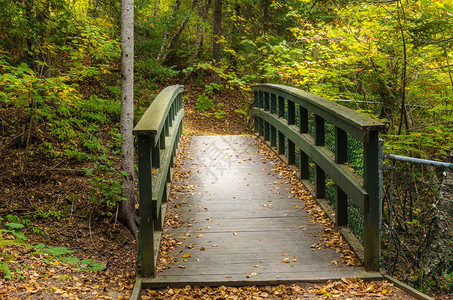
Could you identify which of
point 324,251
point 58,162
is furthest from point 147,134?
point 58,162

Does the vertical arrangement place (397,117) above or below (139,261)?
above

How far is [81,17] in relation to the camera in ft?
24.9

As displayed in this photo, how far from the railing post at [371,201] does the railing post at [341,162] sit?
893mm

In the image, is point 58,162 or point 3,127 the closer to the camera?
point 58,162

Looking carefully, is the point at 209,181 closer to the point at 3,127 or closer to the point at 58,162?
the point at 58,162

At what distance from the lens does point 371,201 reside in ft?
14.2

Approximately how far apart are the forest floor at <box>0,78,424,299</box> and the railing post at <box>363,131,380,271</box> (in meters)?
0.27

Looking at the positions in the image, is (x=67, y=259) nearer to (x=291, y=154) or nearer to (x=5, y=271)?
(x=5, y=271)

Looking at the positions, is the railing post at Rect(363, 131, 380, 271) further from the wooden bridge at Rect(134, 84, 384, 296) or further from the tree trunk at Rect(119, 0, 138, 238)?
the tree trunk at Rect(119, 0, 138, 238)

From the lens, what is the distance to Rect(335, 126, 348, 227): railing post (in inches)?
207

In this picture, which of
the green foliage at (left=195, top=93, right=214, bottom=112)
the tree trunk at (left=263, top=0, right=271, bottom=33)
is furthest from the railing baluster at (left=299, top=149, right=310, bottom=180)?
the tree trunk at (left=263, top=0, right=271, bottom=33)

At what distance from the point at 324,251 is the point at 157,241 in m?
1.95

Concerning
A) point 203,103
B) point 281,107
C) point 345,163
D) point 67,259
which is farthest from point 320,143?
point 203,103

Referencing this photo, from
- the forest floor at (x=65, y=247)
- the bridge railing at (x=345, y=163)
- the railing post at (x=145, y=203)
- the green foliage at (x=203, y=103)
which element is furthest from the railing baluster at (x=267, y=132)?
the green foliage at (x=203, y=103)
